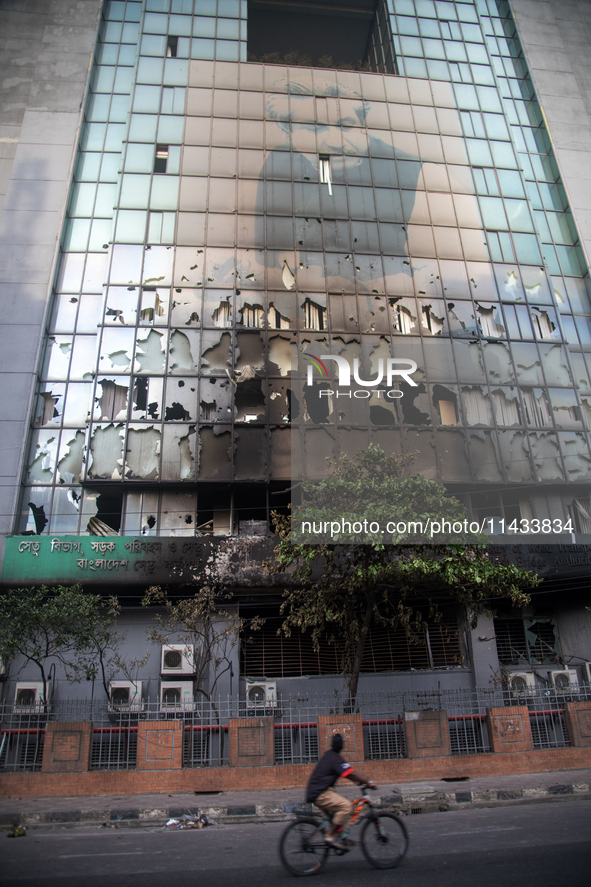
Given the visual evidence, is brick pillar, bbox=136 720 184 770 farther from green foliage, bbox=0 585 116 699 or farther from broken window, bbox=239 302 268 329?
broken window, bbox=239 302 268 329

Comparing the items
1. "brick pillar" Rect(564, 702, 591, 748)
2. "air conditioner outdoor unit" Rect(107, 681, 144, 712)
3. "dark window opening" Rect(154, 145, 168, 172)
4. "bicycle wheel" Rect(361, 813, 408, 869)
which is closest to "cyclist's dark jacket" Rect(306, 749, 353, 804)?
"bicycle wheel" Rect(361, 813, 408, 869)

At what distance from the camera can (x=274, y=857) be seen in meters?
6.05

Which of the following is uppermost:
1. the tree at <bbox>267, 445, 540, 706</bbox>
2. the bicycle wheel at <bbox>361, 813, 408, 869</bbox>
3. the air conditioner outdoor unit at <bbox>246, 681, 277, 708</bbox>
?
the tree at <bbox>267, 445, 540, 706</bbox>

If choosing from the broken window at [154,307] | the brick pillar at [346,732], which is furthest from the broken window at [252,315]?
the brick pillar at [346,732]

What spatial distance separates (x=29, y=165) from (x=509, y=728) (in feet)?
91.7

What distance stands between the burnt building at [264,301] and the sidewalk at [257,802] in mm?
7269

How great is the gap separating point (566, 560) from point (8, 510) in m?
19.2

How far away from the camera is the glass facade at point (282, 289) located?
1927cm

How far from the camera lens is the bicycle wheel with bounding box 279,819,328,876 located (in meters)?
5.41

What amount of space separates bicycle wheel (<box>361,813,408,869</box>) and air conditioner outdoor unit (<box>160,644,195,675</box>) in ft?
36.9

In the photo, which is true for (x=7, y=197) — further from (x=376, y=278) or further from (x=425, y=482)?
(x=425, y=482)

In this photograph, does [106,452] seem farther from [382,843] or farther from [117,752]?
[382,843]

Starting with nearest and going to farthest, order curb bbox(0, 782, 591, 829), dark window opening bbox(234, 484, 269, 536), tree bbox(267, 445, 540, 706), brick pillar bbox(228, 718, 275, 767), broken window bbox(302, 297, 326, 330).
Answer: curb bbox(0, 782, 591, 829)
brick pillar bbox(228, 718, 275, 767)
tree bbox(267, 445, 540, 706)
dark window opening bbox(234, 484, 269, 536)
broken window bbox(302, 297, 326, 330)

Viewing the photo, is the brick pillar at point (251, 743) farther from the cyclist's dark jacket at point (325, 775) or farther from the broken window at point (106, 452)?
the broken window at point (106, 452)
